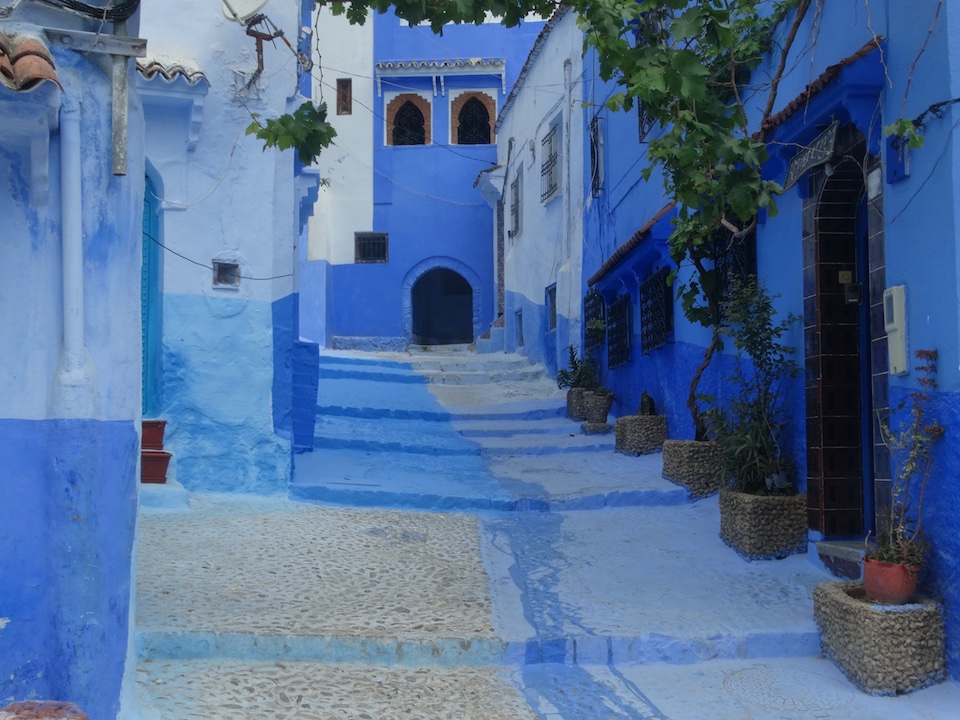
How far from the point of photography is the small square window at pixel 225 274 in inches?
308

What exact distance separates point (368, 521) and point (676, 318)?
13.0 ft

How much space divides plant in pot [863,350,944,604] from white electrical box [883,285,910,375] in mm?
122

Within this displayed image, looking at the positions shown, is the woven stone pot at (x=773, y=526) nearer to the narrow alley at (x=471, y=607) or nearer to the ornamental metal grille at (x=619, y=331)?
the narrow alley at (x=471, y=607)

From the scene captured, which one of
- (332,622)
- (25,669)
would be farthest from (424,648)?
(25,669)

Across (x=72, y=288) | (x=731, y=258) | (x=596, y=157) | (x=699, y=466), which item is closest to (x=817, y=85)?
(x=731, y=258)

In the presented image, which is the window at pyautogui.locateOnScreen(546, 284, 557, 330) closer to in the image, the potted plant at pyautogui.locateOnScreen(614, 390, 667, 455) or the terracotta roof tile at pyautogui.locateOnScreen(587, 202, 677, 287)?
the terracotta roof tile at pyautogui.locateOnScreen(587, 202, 677, 287)

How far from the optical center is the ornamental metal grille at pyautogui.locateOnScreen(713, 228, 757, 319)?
761 cm

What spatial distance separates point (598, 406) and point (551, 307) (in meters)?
4.54

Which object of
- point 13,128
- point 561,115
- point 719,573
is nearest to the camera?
point 13,128

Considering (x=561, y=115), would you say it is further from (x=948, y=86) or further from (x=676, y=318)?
(x=948, y=86)

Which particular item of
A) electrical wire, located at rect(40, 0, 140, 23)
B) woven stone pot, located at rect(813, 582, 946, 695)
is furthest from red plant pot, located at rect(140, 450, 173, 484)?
woven stone pot, located at rect(813, 582, 946, 695)

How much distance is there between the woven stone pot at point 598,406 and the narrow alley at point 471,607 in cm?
243

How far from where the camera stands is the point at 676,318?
9.58 metres

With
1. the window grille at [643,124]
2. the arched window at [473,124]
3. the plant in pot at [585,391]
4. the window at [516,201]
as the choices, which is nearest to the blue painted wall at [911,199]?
the window grille at [643,124]
